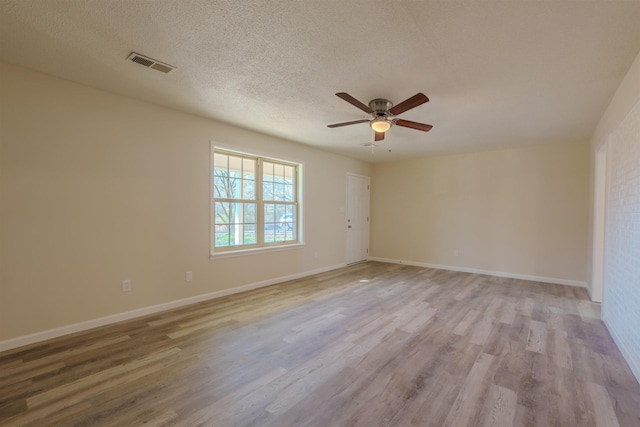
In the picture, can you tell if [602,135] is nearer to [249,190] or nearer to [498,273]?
[498,273]

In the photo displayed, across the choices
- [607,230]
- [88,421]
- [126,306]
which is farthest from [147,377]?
[607,230]

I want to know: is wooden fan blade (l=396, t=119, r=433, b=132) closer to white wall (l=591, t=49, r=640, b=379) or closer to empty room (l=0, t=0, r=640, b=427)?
empty room (l=0, t=0, r=640, b=427)

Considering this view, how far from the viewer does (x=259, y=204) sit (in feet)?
15.7

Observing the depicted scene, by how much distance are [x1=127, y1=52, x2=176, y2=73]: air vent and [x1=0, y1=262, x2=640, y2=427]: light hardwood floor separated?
2.52 metres

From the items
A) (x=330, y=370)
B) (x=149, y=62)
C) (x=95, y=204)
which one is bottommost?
(x=330, y=370)

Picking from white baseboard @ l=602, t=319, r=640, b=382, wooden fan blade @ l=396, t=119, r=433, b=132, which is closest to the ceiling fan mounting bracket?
wooden fan blade @ l=396, t=119, r=433, b=132

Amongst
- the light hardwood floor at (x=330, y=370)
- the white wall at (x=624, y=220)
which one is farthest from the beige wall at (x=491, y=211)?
the white wall at (x=624, y=220)

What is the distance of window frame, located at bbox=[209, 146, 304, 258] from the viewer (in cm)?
410

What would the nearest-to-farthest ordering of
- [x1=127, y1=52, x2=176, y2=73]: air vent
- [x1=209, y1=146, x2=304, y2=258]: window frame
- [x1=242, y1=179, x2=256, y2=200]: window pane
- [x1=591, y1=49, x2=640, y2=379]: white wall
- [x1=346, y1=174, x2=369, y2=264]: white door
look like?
[x1=591, y1=49, x2=640, y2=379]: white wall < [x1=127, y1=52, x2=176, y2=73]: air vent < [x1=209, y1=146, x2=304, y2=258]: window frame < [x1=242, y1=179, x2=256, y2=200]: window pane < [x1=346, y1=174, x2=369, y2=264]: white door

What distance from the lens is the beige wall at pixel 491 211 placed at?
16.3ft

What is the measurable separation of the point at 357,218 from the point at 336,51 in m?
4.94

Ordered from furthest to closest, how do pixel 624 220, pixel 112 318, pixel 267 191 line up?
pixel 267 191
pixel 112 318
pixel 624 220

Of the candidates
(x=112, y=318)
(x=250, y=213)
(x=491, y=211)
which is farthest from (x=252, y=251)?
(x=491, y=211)

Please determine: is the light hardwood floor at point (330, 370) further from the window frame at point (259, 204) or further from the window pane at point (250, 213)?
the window pane at point (250, 213)
